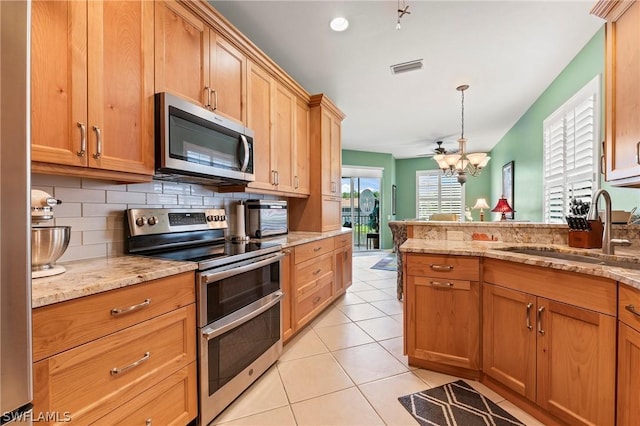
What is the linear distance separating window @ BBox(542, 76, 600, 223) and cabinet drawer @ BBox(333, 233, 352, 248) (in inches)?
95.1

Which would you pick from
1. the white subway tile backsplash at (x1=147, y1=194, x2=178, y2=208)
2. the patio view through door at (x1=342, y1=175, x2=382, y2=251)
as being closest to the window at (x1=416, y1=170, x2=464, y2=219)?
the patio view through door at (x1=342, y1=175, x2=382, y2=251)

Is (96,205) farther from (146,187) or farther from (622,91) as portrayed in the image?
(622,91)

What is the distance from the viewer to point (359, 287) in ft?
13.5

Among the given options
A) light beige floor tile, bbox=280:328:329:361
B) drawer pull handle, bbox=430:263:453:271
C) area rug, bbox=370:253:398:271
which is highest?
drawer pull handle, bbox=430:263:453:271

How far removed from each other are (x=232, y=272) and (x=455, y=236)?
1.82 m

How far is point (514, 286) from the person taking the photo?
1625 millimetres

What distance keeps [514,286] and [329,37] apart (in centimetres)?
239

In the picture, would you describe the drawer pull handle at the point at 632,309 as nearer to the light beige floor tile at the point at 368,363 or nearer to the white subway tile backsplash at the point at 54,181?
the light beige floor tile at the point at 368,363

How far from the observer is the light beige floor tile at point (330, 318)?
2.83 m

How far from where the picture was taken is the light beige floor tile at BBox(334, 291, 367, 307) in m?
3.42

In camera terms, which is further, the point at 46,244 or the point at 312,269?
the point at 312,269

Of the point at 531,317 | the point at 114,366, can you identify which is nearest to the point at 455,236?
the point at 531,317

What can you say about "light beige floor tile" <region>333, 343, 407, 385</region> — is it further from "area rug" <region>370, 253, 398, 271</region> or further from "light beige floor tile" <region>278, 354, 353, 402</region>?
"area rug" <region>370, 253, 398, 271</region>

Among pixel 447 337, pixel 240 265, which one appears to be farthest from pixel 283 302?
pixel 447 337
